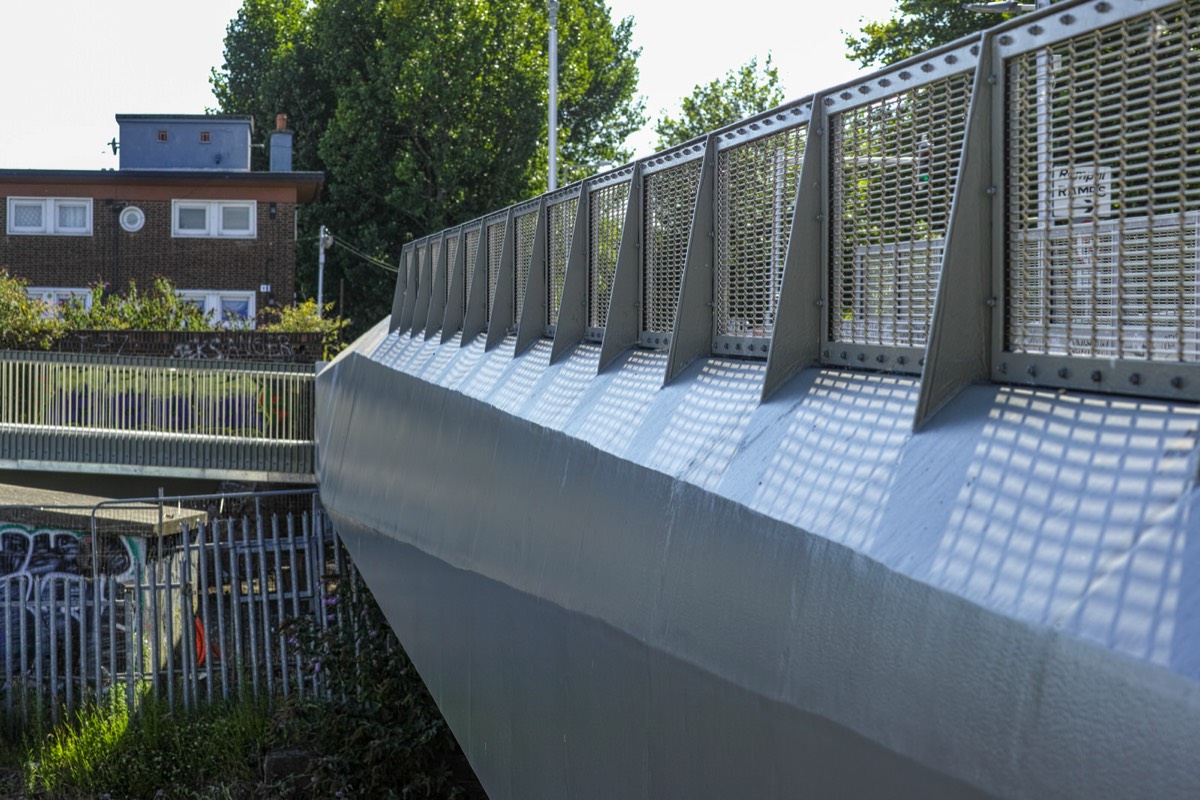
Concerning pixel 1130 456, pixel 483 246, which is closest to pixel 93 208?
pixel 483 246

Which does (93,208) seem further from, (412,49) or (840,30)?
(840,30)

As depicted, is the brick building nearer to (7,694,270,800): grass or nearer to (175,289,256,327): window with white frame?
(175,289,256,327): window with white frame

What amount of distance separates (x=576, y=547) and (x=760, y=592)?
7.04ft

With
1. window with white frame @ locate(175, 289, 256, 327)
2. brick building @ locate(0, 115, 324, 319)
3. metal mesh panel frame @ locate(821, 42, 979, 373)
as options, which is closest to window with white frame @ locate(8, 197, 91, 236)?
brick building @ locate(0, 115, 324, 319)

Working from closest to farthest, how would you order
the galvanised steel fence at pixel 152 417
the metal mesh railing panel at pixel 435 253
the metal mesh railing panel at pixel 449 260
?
the metal mesh railing panel at pixel 449 260
the metal mesh railing panel at pixel 435 253
the galvanised steel fence at pixel 152 417

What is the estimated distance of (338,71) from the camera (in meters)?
56.2

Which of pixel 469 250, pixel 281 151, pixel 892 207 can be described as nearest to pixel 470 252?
pixel 469 250

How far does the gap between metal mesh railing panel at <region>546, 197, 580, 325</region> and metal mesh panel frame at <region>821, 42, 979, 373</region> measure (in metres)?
5.04

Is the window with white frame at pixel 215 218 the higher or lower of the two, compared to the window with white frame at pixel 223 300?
higher

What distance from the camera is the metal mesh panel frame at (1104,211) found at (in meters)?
3.30

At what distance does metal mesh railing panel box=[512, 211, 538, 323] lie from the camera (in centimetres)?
1179

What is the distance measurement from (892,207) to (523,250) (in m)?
7.31

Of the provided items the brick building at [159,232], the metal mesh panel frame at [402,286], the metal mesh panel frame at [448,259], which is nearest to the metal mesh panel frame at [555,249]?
the metal mesh panel frame at [448,259]

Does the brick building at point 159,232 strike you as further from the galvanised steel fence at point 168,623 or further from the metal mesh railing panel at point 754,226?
the metal mesh railing panel at point 754,226
